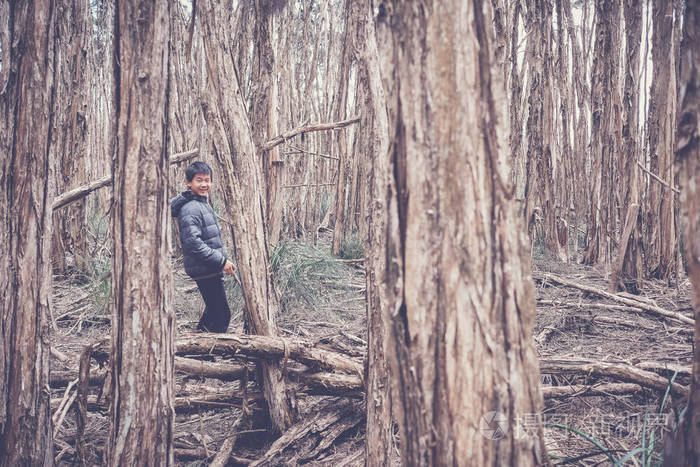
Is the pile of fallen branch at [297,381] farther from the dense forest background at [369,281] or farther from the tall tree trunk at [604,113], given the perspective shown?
the tall tree trunk at [604,113]

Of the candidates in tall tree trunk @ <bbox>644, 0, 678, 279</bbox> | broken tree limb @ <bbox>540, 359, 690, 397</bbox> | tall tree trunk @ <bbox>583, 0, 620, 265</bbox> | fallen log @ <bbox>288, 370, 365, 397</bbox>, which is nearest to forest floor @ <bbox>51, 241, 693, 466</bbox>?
broken tree limb @ <bbox>540, 359, 690, 397</bbox>

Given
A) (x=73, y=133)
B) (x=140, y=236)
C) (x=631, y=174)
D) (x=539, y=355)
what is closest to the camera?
(x=140, y=236)

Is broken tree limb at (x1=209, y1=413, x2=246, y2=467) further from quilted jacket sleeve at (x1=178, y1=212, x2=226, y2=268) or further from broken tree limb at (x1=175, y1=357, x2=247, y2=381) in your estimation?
quilted jacket sleeve at (x1=178, y1=212, x2=226, y2=268)

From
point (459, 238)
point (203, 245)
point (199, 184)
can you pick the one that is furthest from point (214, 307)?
point (459, 238)

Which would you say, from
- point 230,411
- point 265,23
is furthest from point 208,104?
point 230,411

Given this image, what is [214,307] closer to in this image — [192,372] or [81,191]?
[192,372]

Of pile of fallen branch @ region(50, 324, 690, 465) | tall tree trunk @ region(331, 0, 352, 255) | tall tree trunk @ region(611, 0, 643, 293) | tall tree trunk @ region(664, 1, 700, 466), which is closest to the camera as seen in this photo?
tall tree trunk @ region(664, 1, 700, 466)

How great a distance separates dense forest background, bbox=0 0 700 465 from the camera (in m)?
0.97

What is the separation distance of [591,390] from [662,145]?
3.03 meters

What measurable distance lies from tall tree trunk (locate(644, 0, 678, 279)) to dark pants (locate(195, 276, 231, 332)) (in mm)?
3785

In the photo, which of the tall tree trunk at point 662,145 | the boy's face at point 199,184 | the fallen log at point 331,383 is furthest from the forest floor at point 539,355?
the boy's face at point 199,184

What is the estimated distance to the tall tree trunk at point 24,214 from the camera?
1.93 meters

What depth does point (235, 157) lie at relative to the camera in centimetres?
259

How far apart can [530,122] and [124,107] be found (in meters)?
5.14
